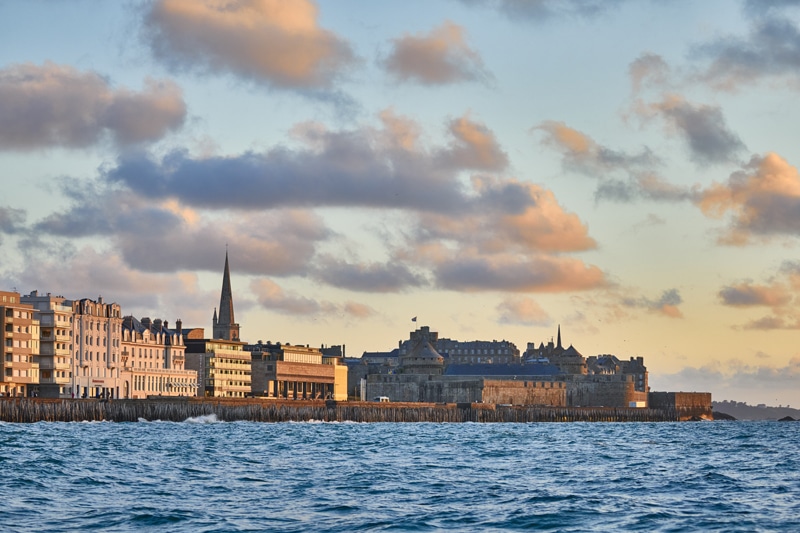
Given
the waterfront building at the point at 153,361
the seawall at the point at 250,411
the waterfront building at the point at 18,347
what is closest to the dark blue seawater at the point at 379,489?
the seawall at the point at 250,411

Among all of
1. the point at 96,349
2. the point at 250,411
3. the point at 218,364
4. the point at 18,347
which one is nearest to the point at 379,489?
the point at 18,347

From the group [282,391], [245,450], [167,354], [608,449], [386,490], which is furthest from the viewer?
[282,391]

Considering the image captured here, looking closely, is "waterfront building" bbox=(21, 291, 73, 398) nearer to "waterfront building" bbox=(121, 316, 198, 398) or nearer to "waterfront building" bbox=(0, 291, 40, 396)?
"waterfront building" bbox=(0, 291, 40, 396)

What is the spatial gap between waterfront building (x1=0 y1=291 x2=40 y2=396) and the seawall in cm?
1029

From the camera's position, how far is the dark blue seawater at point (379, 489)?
1356 inches

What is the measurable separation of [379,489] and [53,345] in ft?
330

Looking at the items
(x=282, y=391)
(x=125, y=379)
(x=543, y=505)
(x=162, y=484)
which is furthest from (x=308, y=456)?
(x=282, y=391)

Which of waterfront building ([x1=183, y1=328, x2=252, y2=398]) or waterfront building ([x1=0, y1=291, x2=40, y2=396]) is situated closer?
waterfront building ([x1=0, y1=291, x2=40, y2=396])

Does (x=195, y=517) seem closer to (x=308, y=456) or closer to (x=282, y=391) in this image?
(x=308, y=456)

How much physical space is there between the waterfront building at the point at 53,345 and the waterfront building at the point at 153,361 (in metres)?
16.3

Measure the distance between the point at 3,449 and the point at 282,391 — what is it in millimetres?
133758

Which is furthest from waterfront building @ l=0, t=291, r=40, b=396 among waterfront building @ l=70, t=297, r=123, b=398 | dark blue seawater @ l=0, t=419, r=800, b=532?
dark blue seawater @ l=0, t=419, r=800, b=532

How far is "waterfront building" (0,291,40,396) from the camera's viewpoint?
417 feet

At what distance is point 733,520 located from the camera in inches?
1404
